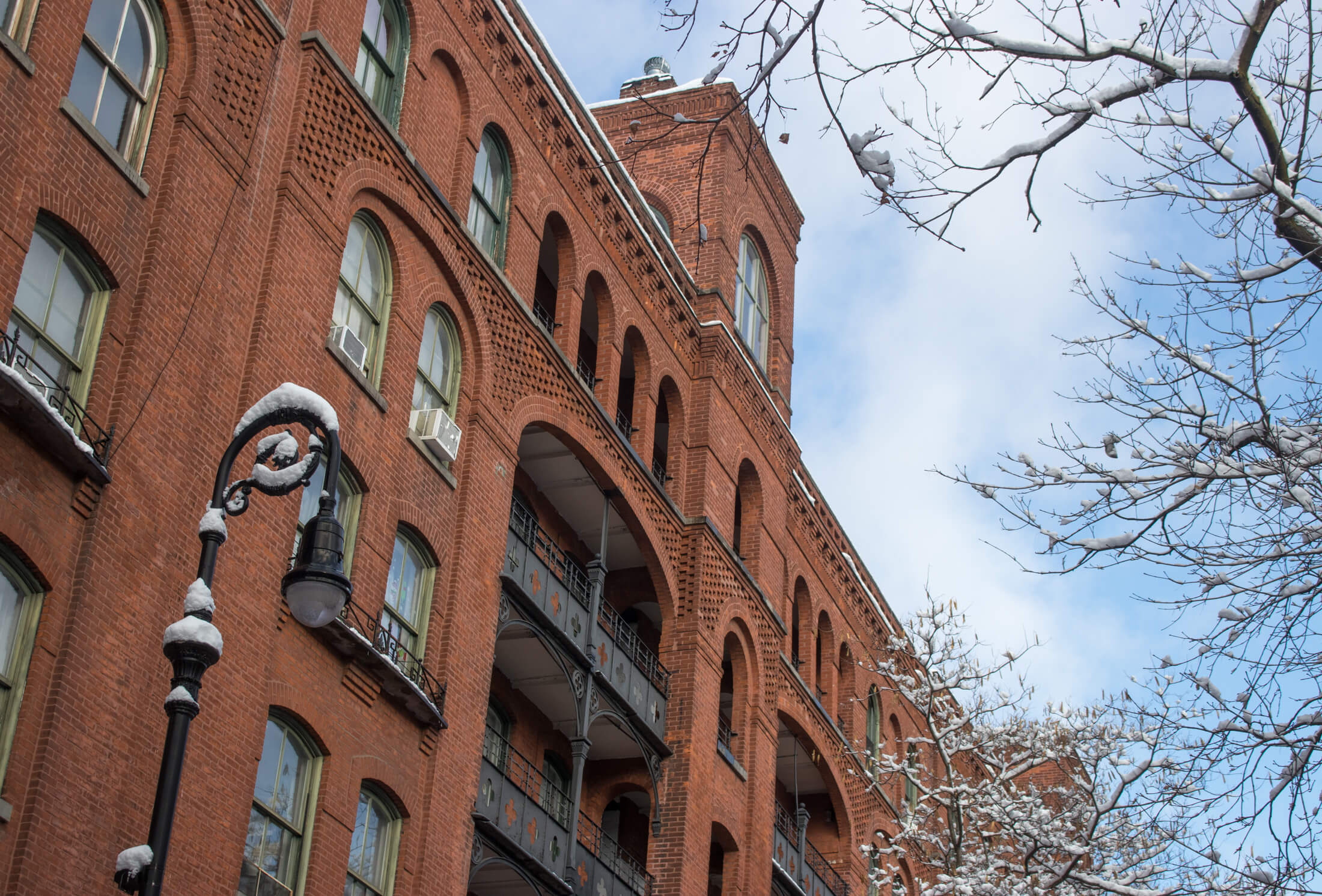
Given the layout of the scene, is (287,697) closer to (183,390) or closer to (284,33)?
(183,390)

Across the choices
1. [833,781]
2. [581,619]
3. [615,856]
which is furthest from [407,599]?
[833,781]

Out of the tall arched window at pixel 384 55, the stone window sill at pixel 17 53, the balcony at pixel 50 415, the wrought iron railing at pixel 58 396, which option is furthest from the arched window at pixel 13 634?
the tall arched window at pixel 384 55

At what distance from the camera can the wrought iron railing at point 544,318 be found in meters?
24.5

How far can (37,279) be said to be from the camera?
46.5ft

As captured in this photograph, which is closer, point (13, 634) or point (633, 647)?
point (13, 634)

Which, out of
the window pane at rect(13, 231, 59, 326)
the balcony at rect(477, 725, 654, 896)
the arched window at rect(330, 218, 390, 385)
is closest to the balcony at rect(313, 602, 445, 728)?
the balcony at rect(477, 725, 654, 896)

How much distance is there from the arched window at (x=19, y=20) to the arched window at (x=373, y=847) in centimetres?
855

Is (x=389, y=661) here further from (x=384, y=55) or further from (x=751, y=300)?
(x=751, y=300)

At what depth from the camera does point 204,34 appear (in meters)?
16.8

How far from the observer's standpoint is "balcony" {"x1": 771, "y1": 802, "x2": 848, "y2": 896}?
30.5 m

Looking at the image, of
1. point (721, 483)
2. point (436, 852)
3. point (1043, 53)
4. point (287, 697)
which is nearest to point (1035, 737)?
point (721, 483)

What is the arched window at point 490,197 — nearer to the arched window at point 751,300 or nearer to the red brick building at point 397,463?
the red brick building at point 397,463

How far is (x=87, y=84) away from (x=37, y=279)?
222 cm

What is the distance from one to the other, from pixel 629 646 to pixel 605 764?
215 cm
